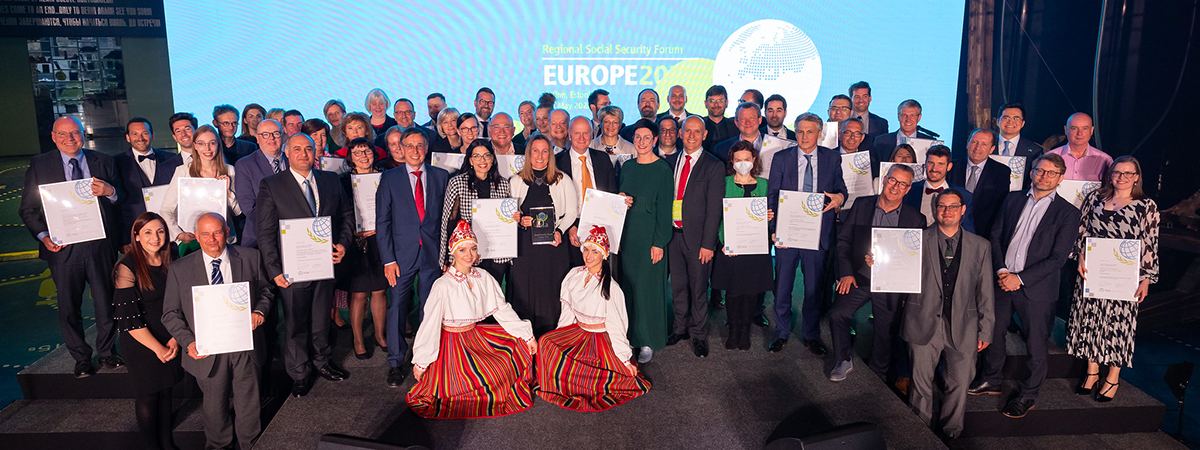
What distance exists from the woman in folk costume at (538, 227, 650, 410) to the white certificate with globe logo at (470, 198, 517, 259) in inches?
18.8

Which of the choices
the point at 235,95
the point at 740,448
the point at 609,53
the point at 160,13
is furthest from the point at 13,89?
the point at 740,448

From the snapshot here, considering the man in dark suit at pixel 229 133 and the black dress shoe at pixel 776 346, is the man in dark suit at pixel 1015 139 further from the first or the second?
the man in dark suit at pixel 229 133

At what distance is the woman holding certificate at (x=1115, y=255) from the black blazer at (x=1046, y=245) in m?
0.31

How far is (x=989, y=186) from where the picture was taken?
414 cm

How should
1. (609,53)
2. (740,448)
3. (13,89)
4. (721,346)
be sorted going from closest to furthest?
(740,448)
(721,346)
(609,53)
(13,89)

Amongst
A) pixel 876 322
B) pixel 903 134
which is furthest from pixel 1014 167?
pixel 876 322

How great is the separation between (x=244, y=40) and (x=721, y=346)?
6650 mm

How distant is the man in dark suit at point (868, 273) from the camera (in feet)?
11.6

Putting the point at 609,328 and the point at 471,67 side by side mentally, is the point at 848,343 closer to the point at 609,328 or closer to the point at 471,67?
the point at 609,328

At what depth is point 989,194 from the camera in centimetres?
414

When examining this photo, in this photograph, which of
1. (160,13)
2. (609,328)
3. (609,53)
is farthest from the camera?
(160,13)

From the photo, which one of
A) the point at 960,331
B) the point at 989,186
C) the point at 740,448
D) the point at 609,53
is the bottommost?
the point at 740,448

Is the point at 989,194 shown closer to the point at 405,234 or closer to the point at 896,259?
the point at 896,259

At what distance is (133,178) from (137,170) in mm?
64
